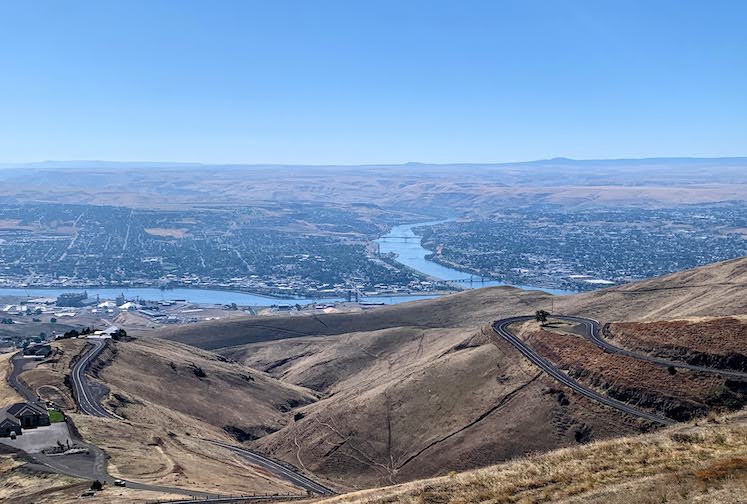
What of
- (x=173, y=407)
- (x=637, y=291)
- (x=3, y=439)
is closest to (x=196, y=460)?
(x=3, y=439)

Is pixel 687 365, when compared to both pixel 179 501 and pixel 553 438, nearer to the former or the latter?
pixel 553 438

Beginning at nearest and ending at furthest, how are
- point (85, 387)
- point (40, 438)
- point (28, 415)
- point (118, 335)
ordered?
1. point (40, 438)
2. point (28, 415)
3. point (85, 387)
4. point (118, 335)

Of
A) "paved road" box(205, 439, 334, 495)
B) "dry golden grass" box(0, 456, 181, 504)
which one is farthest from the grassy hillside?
"dry golden grass" box(0, 456, 181, 504)

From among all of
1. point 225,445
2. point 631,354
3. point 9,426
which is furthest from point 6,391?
point 631,354

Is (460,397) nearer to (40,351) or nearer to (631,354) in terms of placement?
(631,354)

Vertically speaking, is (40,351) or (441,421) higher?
(40,351)

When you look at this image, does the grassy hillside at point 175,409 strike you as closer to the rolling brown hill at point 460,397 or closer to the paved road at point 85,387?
the paved road at point 85,387

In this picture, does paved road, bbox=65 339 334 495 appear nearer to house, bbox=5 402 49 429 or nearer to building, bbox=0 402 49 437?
house, bbox=5 402 49 429
